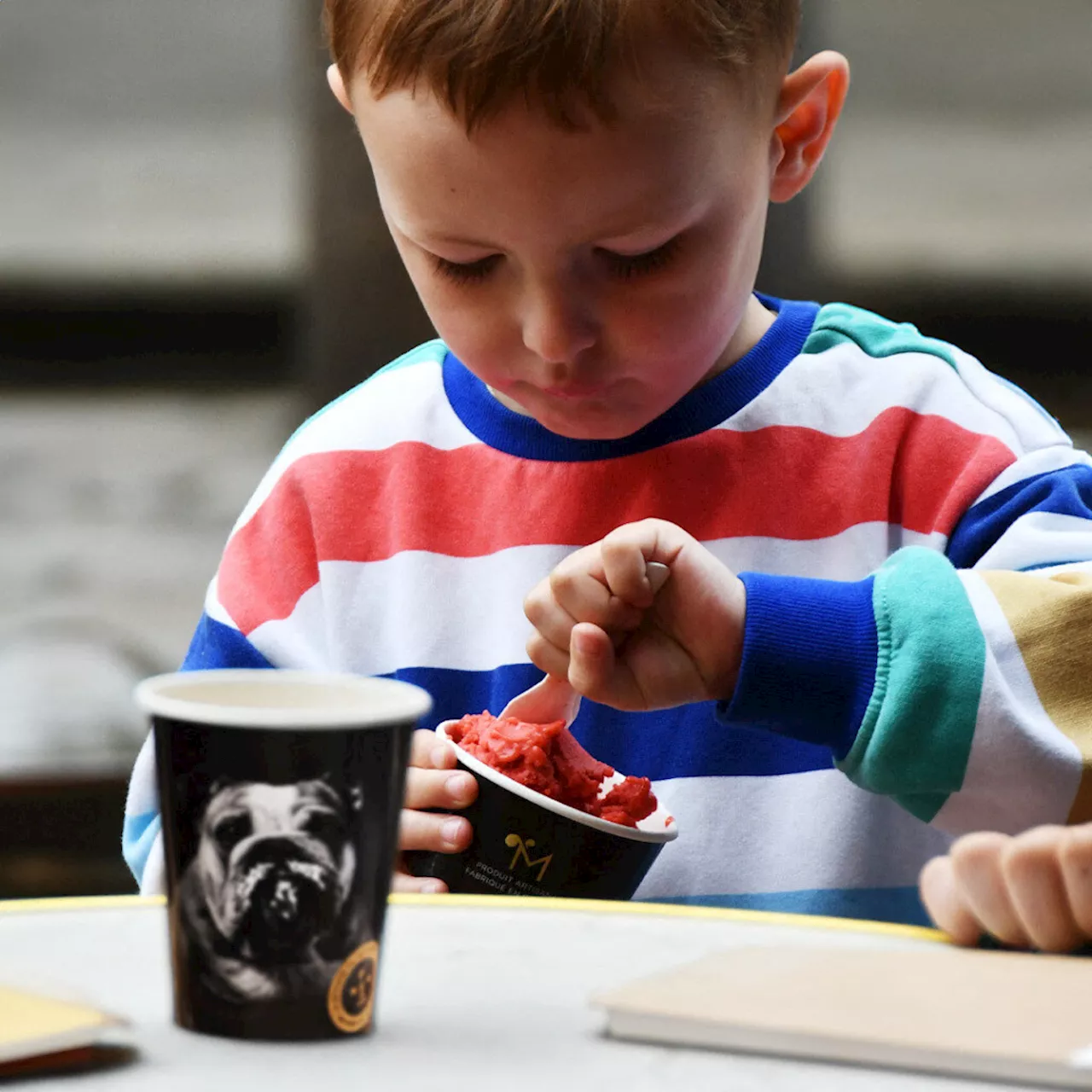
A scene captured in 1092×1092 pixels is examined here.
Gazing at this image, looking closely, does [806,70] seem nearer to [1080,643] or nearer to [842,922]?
[1080,643]

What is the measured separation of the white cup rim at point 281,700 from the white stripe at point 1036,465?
26.9 inches

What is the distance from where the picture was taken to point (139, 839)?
1052 millimetres

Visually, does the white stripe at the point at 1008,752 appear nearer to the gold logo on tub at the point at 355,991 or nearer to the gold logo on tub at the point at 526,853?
the gold logo on tub at the point at 526,853

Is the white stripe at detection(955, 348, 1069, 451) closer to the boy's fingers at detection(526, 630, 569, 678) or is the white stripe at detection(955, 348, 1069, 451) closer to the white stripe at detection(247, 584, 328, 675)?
the boy's fingers at detection(526, 630, 569, 678)

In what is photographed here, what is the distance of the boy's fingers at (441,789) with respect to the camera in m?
0.84

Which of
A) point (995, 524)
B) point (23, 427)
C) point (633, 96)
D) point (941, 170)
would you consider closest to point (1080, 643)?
point (995, 524)

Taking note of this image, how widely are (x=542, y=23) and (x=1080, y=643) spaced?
0.48 m

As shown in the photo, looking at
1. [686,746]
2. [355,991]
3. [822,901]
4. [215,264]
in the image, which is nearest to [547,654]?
[686,746]

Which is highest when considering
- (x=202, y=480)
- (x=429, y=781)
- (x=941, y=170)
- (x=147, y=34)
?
(x=147, y=34)

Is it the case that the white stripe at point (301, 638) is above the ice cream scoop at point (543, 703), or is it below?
below

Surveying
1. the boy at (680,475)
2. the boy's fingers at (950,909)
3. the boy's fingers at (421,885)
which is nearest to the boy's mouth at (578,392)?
the boy at (680,475)

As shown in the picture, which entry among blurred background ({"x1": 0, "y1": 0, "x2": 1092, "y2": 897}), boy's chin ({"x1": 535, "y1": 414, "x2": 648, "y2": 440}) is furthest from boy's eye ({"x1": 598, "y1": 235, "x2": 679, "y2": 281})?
blurred background ({"x1": 0, "y1": 0, "x2": 1092, "y2": 897})

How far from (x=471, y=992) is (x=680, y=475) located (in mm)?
675

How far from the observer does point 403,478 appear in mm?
1239
